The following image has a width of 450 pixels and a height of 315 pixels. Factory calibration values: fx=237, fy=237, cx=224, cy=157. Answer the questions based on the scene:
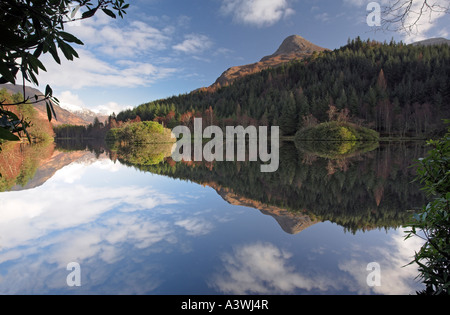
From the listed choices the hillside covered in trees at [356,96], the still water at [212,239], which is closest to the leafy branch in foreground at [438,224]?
the still water at [212,239]

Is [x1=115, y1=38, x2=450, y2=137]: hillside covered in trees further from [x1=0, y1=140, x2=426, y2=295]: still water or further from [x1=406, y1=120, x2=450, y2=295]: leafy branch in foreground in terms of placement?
[x1=406, y1=120, x2=450, y2=295]: leafy branch in foreground

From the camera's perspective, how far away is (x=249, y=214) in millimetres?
4918

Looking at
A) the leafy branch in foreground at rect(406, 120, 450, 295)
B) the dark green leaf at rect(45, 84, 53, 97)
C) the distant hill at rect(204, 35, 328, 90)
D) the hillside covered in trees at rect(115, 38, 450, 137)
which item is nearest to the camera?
the dark green leaf at rect(45, 84, 53, 97)

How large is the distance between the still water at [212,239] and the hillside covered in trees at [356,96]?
3669cm

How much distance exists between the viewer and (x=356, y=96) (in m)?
49.8

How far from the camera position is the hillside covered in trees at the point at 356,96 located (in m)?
46.4

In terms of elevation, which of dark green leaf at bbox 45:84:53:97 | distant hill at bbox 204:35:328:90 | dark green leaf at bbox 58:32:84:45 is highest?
distant hill at bbox 204:35:328:90

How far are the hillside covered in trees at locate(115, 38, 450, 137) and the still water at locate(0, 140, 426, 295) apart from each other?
36687 millimetres

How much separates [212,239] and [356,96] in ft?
183

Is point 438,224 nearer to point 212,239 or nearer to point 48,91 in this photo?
point 212,239

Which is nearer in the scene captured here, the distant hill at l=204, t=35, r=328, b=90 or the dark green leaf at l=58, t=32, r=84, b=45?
the dark green leaf at l=58, t=32, r=84, b=45

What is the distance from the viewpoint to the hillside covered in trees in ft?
152

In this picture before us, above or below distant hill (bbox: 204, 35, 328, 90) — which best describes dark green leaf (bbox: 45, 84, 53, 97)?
below

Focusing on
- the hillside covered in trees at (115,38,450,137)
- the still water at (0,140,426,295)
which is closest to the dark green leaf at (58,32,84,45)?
the still water at (0,140,426,295)
